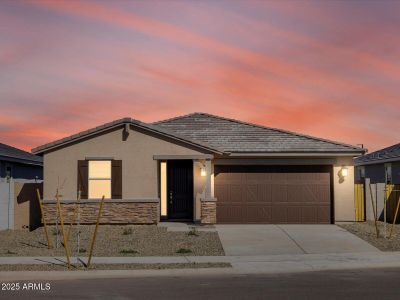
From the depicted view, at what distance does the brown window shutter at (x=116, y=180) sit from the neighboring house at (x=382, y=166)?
14291 millimetres

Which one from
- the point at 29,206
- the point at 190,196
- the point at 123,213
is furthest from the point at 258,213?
the point at 29,206

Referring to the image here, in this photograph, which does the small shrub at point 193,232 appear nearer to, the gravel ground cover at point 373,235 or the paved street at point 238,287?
the gravel ground cover at point 373,235

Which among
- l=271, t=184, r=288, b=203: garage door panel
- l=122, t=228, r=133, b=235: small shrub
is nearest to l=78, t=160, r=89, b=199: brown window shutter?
l=122, t=228, r=133, b=235: small shrub

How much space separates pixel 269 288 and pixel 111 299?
3.20 m

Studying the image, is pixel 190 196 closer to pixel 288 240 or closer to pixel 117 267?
pixel 288 240

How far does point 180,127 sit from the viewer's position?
2664 centimetres

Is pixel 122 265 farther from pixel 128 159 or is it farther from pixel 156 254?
pixel 128 159

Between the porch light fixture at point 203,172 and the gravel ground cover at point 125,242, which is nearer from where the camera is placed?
the gravel ground cover at point 125,242

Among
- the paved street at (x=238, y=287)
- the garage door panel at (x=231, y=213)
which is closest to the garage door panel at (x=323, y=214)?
the garage door panel at (x=231, y=213)

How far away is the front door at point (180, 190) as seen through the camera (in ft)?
80.6

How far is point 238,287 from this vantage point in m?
11.7

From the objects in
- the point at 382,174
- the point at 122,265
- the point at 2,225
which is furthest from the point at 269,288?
the point at 382,174

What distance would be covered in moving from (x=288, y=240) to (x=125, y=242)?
5.43 m

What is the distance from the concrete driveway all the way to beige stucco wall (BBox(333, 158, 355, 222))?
4.42 ft
